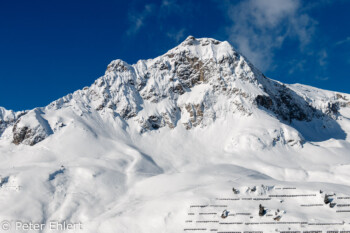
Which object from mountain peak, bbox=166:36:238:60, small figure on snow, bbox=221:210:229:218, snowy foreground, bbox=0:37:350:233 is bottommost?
small figure on snow, bbox=221:210:229:218

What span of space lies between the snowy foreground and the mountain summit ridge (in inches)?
20.5

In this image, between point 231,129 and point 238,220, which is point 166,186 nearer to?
point 238,220

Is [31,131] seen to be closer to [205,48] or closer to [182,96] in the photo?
[182,96]

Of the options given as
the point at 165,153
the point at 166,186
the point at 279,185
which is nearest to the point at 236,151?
the point at 165,153

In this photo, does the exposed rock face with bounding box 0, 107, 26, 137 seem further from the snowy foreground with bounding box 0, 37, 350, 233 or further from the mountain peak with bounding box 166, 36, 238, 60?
the mountain peak with bounding box 166, 36, 238, 60

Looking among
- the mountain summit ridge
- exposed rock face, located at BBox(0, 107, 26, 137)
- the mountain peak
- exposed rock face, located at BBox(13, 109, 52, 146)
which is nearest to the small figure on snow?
the mountain summit ridge

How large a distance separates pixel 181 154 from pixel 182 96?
39.1m

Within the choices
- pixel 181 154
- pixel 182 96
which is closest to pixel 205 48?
pixel 182 96

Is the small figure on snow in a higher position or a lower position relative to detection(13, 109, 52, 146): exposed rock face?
lower

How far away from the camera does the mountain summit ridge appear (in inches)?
5044

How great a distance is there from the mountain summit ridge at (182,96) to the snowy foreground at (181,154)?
0.52m

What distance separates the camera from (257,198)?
56.3 meters

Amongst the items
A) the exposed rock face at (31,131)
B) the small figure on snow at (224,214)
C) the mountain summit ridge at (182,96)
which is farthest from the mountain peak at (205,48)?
the small figure on snow at (224,214)

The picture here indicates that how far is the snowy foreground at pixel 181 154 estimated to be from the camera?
55.1m
